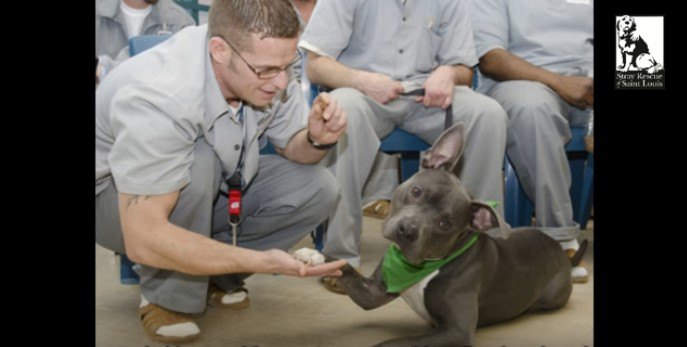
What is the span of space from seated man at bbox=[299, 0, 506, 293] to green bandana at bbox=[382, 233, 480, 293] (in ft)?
0.60

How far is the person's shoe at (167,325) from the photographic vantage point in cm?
172

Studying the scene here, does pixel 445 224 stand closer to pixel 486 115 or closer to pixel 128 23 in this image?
pixel 486 115

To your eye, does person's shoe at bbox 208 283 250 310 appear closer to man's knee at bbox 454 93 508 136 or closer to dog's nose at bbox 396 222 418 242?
dog's nose at bbox 396 222 418 242

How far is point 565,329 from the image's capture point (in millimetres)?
1798

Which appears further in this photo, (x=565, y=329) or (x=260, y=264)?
(x=565, y=329)

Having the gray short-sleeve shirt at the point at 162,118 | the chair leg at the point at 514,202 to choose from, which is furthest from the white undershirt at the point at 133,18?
the chair leg at the point at 514,202

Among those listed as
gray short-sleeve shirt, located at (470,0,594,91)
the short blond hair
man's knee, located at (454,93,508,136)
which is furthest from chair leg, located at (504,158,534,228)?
the short blond hair

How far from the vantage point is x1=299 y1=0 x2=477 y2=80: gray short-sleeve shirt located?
6.47 feet

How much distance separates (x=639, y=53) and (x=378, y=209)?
2.00ft

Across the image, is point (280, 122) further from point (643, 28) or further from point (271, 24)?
point (643, 28)

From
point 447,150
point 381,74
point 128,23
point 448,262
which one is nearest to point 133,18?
point 128,23

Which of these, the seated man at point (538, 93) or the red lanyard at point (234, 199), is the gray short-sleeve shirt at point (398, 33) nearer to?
the seated man at point (538, 93)
